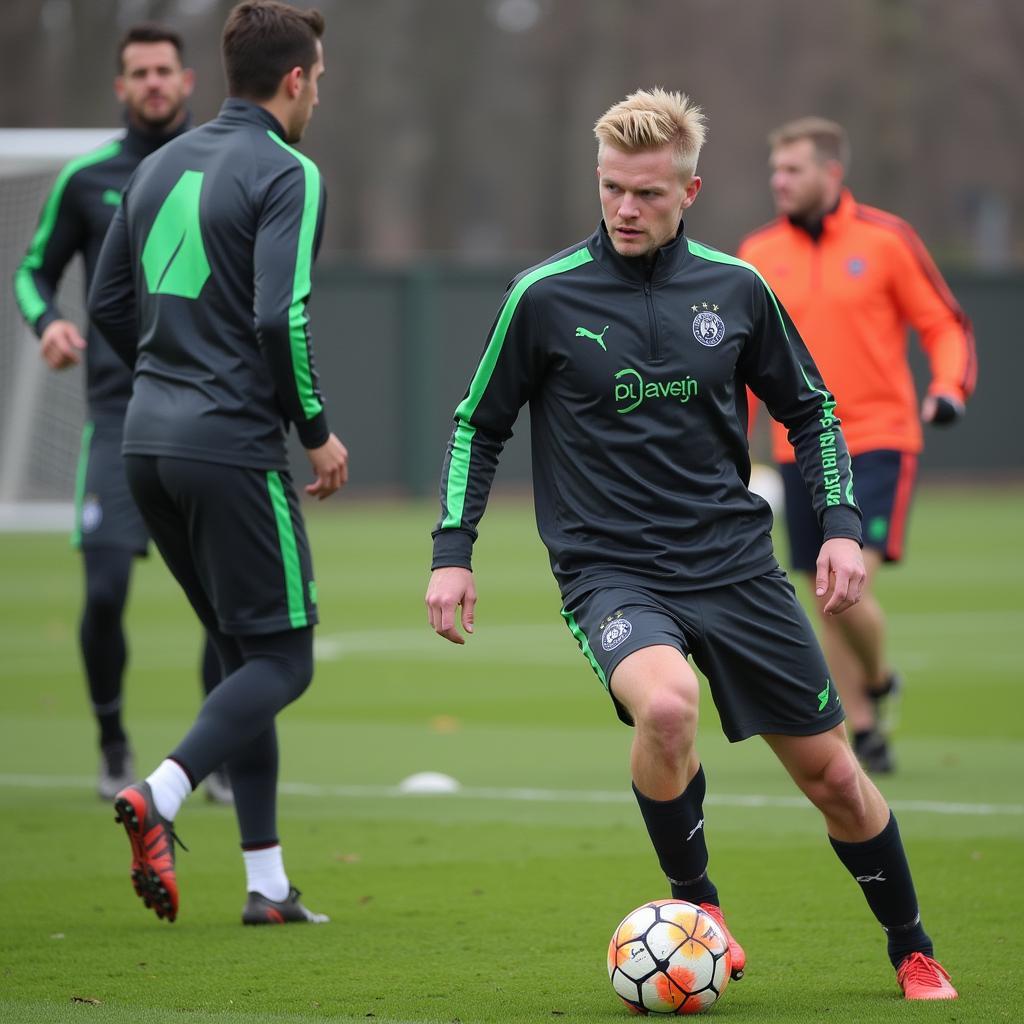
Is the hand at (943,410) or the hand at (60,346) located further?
the hand at (943,410)

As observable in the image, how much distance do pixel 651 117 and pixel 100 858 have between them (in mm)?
3291

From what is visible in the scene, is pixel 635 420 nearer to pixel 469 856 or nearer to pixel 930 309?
pixel 469 856

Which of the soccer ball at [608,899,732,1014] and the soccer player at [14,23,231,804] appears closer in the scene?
the soccer ball at [608,899,732,1014]

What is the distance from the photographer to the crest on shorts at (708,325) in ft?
16.4

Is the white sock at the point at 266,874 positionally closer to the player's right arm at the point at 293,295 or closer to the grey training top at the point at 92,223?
the player's right arm at the point at 293,295

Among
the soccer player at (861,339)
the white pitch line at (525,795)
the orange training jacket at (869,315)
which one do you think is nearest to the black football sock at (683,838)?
the white pitch line at (525,795)

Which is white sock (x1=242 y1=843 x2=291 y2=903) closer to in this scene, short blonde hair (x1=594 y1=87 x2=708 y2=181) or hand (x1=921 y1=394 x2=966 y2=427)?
short blonde hair (x1=594 y1=87 x2=708 y2=181)

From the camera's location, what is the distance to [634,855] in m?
6.84

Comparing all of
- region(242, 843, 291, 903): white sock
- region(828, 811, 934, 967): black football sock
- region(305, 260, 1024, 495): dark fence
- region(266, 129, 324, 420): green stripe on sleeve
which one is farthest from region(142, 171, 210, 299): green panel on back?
region(305, 260, 1024, 495): dark fence

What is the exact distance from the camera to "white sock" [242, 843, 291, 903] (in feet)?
19.3

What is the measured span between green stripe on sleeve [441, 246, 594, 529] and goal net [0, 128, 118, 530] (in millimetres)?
7613

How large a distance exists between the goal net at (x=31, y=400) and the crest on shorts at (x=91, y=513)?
4573 mm

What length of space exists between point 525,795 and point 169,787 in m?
2.91

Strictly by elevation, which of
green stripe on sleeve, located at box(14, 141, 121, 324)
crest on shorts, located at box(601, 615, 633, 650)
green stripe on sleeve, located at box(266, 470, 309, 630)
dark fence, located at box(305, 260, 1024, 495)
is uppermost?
green stripe on sleeve, located at box(14, 141, 121, 324)
